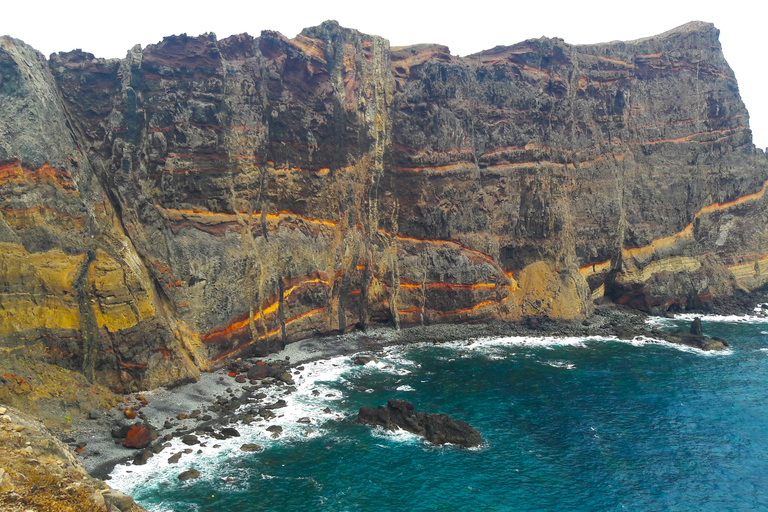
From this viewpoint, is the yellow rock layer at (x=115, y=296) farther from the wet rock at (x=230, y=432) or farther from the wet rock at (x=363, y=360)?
the wet rock at (x=363, y=360)

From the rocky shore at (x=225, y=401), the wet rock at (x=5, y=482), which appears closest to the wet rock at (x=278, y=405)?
the rocky shore at (x=225, y=401)

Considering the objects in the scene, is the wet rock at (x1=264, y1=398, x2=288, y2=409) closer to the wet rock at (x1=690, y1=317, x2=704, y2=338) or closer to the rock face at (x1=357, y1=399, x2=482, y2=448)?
the rock face at (x1=357, y1=399, x2=482, y2=448)

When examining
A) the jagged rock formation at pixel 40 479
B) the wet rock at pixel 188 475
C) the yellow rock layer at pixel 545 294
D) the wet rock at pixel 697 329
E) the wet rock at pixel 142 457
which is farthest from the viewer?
the yellow rock layer at pixel 545 294

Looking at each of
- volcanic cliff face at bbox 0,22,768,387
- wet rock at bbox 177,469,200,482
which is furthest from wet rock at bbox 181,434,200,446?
volcanic cliff face at bbox 0,22,768,387

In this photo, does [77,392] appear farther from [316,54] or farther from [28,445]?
[316,54]

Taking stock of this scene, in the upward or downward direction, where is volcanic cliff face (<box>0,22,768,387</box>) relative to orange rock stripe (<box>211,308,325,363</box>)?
upward

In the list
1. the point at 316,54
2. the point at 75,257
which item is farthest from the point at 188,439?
the point at 316,54
